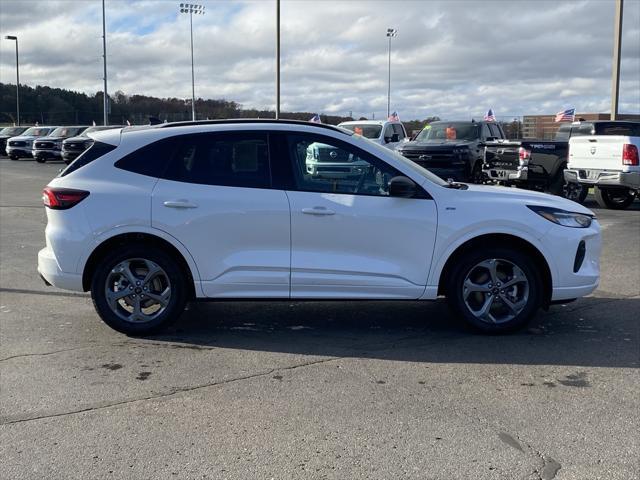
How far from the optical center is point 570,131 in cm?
1734

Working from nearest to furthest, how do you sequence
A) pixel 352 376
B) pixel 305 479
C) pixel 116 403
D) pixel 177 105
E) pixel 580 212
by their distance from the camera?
pixel 305 479, pixel 116 403, pixel 352 376, pixel 580 212, pixel 177 105

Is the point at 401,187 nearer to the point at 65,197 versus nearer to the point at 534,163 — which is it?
the point at 65,197

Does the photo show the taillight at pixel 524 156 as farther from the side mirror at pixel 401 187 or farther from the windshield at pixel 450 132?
the side mirror at pixel 401 187

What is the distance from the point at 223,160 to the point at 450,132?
13621 mm

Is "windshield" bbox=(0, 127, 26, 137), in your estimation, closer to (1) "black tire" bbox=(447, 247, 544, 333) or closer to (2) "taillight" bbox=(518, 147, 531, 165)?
(2) "taillight" bbox=(518, 147, 531, 165)

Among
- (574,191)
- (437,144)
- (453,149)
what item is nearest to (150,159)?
(574,191)

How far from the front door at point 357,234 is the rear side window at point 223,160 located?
1.02 feet

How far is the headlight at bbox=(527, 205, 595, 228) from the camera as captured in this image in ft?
18.6

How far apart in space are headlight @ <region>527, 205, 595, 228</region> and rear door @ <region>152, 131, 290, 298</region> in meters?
2.15

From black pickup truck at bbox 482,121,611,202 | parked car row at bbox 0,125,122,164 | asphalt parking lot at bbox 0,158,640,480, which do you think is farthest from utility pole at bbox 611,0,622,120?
parked car row at bbox 0,125,122,164

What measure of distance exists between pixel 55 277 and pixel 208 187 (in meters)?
1.51

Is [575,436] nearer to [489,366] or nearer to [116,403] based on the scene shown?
[489,366]

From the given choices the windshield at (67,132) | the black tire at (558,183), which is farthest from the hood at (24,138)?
the black tire at (558,183)

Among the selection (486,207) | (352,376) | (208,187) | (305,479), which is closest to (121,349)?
(208,187)
